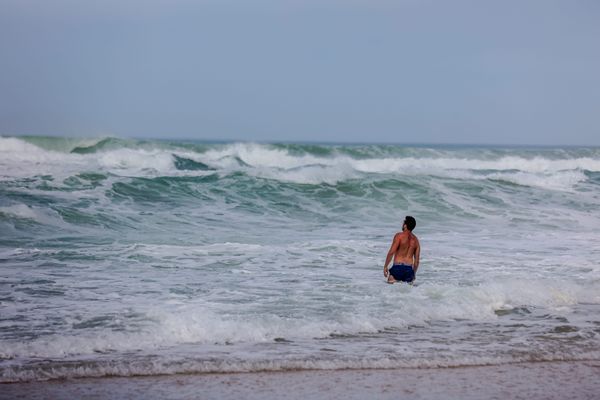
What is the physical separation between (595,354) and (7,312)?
18.6 feet

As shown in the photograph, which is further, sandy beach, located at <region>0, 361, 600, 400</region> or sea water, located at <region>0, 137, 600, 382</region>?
sea water, located at <region>0, 137, 600, 382</region>

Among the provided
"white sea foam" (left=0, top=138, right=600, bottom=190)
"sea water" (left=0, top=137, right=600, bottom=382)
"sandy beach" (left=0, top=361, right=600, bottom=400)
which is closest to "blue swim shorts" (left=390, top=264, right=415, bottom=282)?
"sea water" (left=0, top=137, right=600, bottom=382)

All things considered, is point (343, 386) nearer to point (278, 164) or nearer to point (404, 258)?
point (404, 258)

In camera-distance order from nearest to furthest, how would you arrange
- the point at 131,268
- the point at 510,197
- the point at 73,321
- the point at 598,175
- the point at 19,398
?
→ the point at 19,398
the point at 73,321
the point at 131,268
the point at 510,197
the point at 598,175

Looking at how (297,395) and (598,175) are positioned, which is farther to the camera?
(598,175)

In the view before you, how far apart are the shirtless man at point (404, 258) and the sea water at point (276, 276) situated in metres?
0.17

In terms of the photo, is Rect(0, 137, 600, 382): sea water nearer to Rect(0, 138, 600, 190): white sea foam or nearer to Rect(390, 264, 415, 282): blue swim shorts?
Rect(390, 264, 415, 282): blue swim shorts

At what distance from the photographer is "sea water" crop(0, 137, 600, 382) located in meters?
6.44

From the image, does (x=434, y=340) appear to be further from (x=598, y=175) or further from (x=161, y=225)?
(x=598, y=175)

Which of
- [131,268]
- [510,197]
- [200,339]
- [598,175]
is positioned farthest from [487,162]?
[200,339]

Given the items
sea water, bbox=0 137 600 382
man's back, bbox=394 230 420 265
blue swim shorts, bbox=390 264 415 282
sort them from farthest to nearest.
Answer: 1. man's back, bbox=394 230 420 265
2. blue swim shorts, bbox=390 264 415 282
3. sea water, bbox=0 137 600 382

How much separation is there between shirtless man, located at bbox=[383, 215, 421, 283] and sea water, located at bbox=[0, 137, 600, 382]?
0.17 m

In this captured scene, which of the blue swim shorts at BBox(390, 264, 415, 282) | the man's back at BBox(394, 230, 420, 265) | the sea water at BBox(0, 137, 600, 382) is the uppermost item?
the man's back at BBox(394, 230, 420, 265)

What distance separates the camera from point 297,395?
17.4 feet
